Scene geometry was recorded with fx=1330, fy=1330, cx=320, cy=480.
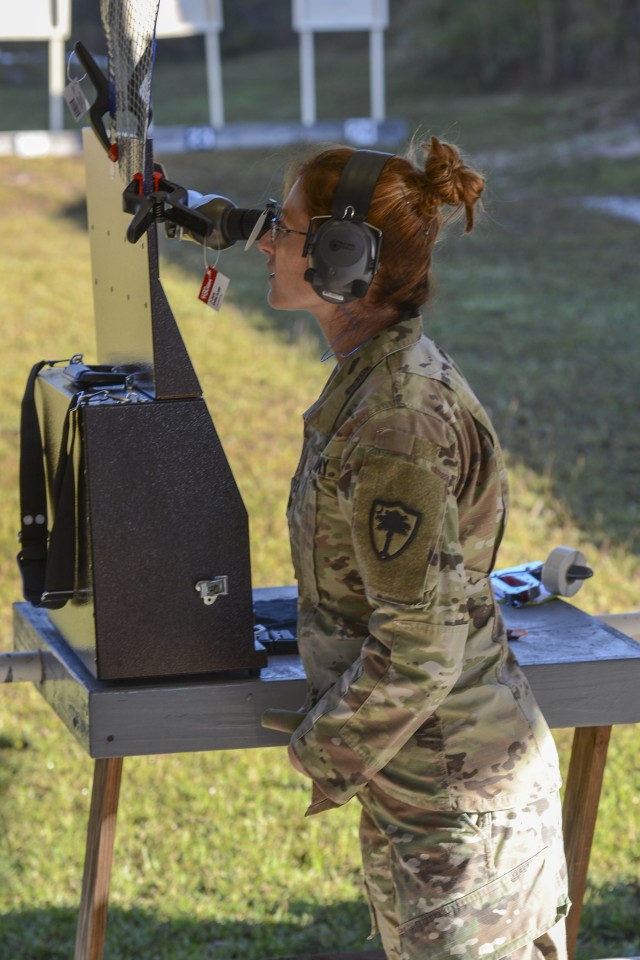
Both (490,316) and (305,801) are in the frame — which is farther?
(490,316)

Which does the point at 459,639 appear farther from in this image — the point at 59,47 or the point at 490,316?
the point at 59,47

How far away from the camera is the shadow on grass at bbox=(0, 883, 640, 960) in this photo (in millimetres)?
2730

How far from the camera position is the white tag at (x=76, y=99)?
183cm

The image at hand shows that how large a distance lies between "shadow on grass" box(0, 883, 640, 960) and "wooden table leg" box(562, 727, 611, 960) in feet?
2.09

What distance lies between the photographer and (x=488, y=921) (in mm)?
1582

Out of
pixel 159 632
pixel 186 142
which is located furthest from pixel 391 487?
pixel 186 142

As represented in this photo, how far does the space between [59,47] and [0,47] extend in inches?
421

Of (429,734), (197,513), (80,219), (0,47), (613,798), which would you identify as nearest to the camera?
(429,734)

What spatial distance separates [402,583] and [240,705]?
0.42 meters

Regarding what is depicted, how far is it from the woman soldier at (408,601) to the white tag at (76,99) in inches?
14.2

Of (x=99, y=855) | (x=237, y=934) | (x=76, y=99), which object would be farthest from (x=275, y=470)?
(x=76, y=99)

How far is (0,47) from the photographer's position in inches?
Result: 969

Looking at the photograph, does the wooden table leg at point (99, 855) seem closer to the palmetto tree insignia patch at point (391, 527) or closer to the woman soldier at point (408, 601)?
the woman soldier at point (408, 601)

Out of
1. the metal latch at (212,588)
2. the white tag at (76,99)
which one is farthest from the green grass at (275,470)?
the metal latch at (212,588)
